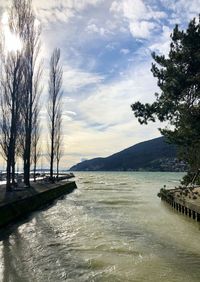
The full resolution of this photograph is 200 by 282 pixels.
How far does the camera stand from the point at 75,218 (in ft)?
77.2

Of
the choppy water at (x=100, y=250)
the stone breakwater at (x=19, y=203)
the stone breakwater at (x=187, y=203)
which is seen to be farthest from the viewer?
the stone breakwater at (x=187, y=203)

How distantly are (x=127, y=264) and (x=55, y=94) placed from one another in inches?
1541

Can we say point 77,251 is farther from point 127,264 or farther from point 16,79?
point 16,79

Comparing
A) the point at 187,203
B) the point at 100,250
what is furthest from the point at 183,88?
the point at 100,250

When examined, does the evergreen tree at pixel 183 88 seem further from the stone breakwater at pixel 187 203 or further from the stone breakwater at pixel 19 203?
the stone breakwater at pixel 19 203

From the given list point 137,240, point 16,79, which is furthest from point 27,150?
point 137,240

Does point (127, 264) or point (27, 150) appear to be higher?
point (27, 150)

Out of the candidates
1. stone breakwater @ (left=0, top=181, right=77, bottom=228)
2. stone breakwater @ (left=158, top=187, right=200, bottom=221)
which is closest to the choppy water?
stone breakwater @ (left=0, top=181, right=77, bottom=228)

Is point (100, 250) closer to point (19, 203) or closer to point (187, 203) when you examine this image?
point (19, 203)

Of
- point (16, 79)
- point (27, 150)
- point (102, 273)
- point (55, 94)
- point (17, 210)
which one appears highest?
point (55, 94)

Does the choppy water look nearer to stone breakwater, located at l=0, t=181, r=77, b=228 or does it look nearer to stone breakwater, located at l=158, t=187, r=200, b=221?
stone breakwater, located at l=0, t=181, r=77, b=228

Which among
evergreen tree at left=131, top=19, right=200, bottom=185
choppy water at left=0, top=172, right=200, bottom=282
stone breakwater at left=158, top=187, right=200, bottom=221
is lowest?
choppy water at left=0, top=172, right=200, bottom=282

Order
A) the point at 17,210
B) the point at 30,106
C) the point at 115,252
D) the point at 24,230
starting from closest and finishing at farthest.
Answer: the point at 115,252
the point at 24,230
the point at 17,210
the point at 30,106

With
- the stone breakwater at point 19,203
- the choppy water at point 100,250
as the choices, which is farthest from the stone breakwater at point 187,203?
the stone breakwater at point 19,203
